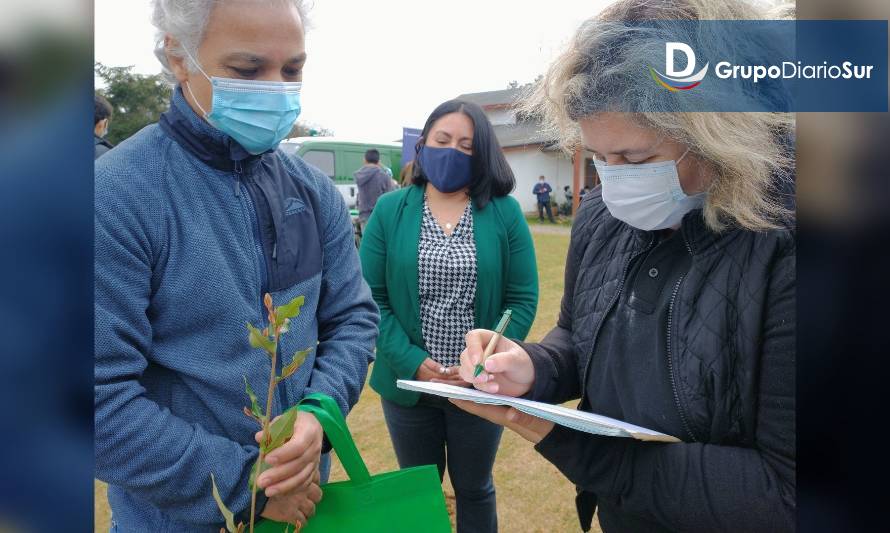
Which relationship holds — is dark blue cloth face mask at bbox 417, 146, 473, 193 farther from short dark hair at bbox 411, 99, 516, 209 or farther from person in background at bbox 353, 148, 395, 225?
person in background at bbox 353, 148, 395, 225

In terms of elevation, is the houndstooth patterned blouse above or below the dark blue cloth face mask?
below

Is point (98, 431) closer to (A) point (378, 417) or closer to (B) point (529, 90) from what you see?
(B) point (529, 90)

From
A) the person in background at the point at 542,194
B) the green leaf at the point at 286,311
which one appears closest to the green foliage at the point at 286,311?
the green leaf at the point at 286,311

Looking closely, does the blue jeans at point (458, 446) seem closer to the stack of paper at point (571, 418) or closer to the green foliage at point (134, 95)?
the stack of paper at point (571, 418)

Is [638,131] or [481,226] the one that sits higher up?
[638,131]

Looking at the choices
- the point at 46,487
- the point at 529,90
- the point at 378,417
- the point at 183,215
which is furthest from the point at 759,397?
the point at 378,417

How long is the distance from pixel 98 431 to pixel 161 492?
17cm

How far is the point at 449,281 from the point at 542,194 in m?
20.5

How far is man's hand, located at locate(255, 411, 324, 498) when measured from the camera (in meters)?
1.14

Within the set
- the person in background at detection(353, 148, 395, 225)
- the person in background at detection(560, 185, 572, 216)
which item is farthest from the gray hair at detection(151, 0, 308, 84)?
the person in background at detection(560, 185, 572, 216)

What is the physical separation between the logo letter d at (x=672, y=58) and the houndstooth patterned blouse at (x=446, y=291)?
1.36m

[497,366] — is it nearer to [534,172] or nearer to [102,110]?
[102,110]

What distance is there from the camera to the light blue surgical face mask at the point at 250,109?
4.42 feet

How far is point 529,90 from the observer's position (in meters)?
1.56
